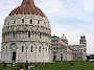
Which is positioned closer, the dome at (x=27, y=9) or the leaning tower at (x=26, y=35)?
the leaning tower at (x=26, y=35)

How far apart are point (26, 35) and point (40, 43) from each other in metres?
4.75

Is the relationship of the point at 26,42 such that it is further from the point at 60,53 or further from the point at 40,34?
the point at 60,53

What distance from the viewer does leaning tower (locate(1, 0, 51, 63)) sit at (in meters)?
75.7

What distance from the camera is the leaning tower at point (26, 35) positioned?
75.7 metres

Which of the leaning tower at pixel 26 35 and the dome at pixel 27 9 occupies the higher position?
the dome at pixel 27 9

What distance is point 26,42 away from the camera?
249 feet

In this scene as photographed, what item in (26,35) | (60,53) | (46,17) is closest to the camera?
(26,35)

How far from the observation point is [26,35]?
75438mm

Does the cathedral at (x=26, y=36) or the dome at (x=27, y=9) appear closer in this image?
the cathedral at (x=26, y=36)

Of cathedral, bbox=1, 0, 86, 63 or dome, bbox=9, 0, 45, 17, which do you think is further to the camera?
dome, bbox=9, 0, 45, 17

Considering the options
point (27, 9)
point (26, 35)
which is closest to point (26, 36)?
point (26, 35)

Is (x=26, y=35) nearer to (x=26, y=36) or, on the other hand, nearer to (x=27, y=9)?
(x=26, y=36)

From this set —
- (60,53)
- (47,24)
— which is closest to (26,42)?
(47,24)

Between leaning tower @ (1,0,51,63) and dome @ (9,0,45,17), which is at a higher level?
dome @ (9,0,45,17)
